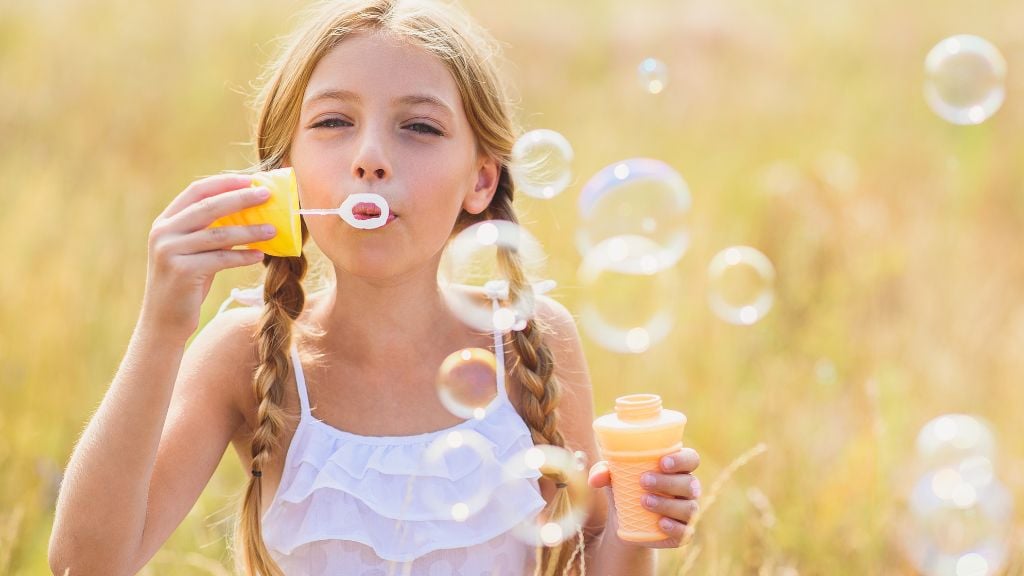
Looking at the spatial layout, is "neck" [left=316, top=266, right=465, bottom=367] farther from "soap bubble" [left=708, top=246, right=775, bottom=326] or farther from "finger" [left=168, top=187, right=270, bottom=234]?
"soap bubble" [left=708, top=246, right=775, bottom=326]

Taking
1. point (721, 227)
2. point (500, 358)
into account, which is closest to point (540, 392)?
point (500, 358)

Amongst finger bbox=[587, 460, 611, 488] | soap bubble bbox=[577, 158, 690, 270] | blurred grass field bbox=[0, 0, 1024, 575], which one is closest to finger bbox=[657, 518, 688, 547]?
finger bbox=[587, 460, 611, 488]

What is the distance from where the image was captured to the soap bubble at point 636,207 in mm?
2697

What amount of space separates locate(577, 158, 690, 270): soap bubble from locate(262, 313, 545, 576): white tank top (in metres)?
0.74

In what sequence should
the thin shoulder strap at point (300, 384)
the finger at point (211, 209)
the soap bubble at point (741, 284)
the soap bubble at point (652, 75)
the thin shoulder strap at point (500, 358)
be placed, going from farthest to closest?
1. the soap bubble at point (741, 284)
2. the soap bubble at point (652, 75)
3. the thin shoulder strap at point (500, 358)
4. the thin shoulder strap at point (300, 384)
5. the finger at point (211, 209)

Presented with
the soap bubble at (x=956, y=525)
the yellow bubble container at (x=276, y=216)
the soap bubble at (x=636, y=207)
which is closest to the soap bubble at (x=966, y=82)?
the soap bubble at (x=636, y=207)

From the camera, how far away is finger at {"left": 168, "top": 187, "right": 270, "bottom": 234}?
1629mm

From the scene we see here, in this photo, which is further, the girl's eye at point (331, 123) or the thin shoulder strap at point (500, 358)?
the thin shoulder strap at point (500, 358)

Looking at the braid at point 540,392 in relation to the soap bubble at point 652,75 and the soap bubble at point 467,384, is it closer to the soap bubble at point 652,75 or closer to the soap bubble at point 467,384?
the soap bubble at point 467,384

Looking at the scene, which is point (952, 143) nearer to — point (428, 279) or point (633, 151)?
point (633, 151)

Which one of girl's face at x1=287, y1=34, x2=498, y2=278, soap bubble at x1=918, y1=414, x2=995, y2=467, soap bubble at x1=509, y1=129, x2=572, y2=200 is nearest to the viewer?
girl's face at x1=287, y1=34, x2=498, y2=278

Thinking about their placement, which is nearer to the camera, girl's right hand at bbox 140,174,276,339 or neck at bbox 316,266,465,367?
girl's right hand at bbox 140,174,276,339

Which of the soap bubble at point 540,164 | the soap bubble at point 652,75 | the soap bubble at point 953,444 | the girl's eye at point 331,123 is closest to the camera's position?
the girl's eye at point 331,123

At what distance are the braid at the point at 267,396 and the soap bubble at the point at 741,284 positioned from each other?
4.50 feet
